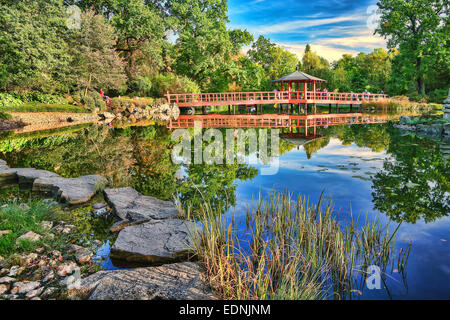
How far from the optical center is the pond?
10.3 feet

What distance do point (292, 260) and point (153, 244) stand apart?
148 cm

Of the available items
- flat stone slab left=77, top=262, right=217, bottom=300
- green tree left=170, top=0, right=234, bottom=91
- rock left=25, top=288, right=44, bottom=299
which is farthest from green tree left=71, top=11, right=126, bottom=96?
flat stone slab left=77, top=262, right=217, bottom=300

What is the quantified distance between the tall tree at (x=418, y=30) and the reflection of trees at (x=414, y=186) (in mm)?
23439

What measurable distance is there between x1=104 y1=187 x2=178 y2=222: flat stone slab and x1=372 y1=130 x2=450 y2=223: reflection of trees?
3.03m

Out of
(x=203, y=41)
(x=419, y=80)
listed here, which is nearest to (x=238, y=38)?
(x=203, y=41)

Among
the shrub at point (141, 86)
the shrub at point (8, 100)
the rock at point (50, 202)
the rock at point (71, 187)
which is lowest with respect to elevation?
the rock at point (50, 202)

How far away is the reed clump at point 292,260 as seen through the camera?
2.38 metres

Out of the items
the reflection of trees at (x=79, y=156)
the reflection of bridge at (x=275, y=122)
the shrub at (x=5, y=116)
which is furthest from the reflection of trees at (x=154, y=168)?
the shrub at (x=5, y=116)

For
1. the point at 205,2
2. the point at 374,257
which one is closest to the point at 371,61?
the point at 205,2

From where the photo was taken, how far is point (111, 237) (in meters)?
3.62

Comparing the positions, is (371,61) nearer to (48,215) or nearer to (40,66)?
(40,66)

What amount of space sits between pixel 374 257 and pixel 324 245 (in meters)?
0.47

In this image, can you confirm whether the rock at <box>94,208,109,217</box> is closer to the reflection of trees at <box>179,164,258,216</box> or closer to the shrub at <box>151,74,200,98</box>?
the reflection of trees at <box>179,164,258,216</box>

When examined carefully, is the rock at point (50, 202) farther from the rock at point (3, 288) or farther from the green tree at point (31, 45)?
the green tree at point (31, 45)
